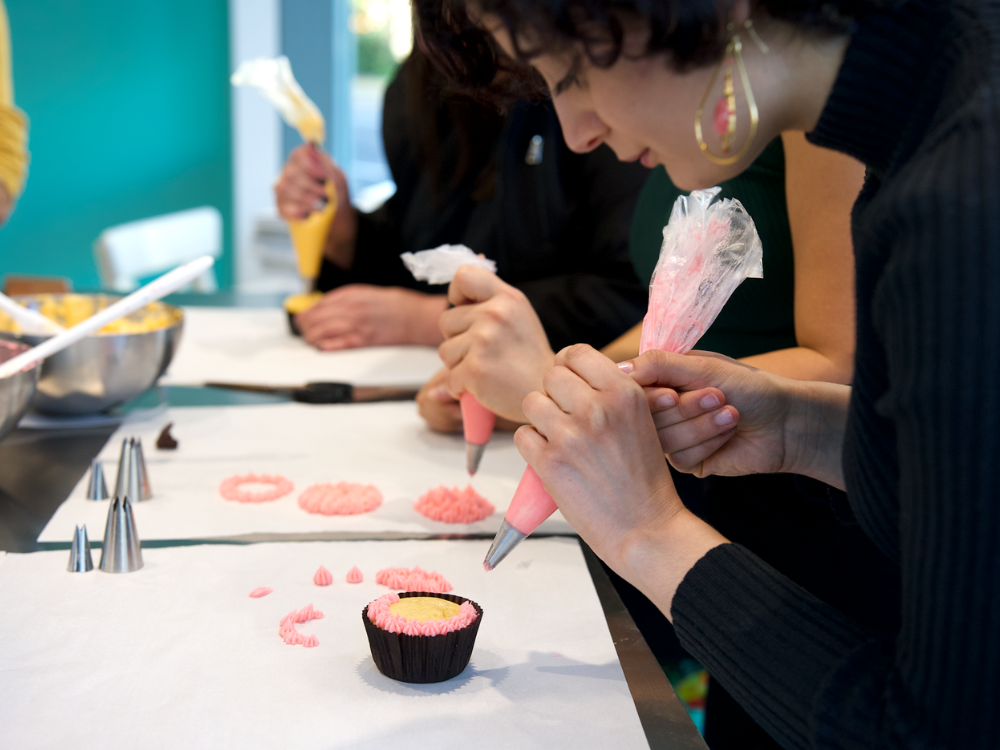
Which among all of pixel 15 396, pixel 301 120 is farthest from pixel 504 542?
pixel 301 120

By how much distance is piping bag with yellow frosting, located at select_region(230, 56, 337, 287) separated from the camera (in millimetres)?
1837

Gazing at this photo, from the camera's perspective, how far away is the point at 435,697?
717 mm

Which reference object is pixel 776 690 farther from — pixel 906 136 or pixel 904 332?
pixel 906 136

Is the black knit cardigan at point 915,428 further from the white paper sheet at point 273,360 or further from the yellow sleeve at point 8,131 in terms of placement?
the yellow sleeve at point 8,131

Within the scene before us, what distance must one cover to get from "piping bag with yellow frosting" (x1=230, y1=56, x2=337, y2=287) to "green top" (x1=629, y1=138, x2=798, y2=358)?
95cm

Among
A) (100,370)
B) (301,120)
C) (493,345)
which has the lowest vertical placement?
(100,370)

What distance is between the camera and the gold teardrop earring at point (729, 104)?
0.57 meters

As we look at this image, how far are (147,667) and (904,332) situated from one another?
2.11 feet

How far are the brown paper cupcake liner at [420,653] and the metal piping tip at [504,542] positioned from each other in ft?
0.26

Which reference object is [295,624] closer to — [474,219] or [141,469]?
[141,469]

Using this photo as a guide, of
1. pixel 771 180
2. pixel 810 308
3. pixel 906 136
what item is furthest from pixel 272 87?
pixel 906 136

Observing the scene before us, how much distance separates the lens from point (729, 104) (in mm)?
594

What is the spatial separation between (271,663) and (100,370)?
2.46ft

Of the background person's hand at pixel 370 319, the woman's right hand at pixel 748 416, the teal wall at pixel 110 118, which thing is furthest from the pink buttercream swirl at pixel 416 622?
the teal wall at pixel 110 118
